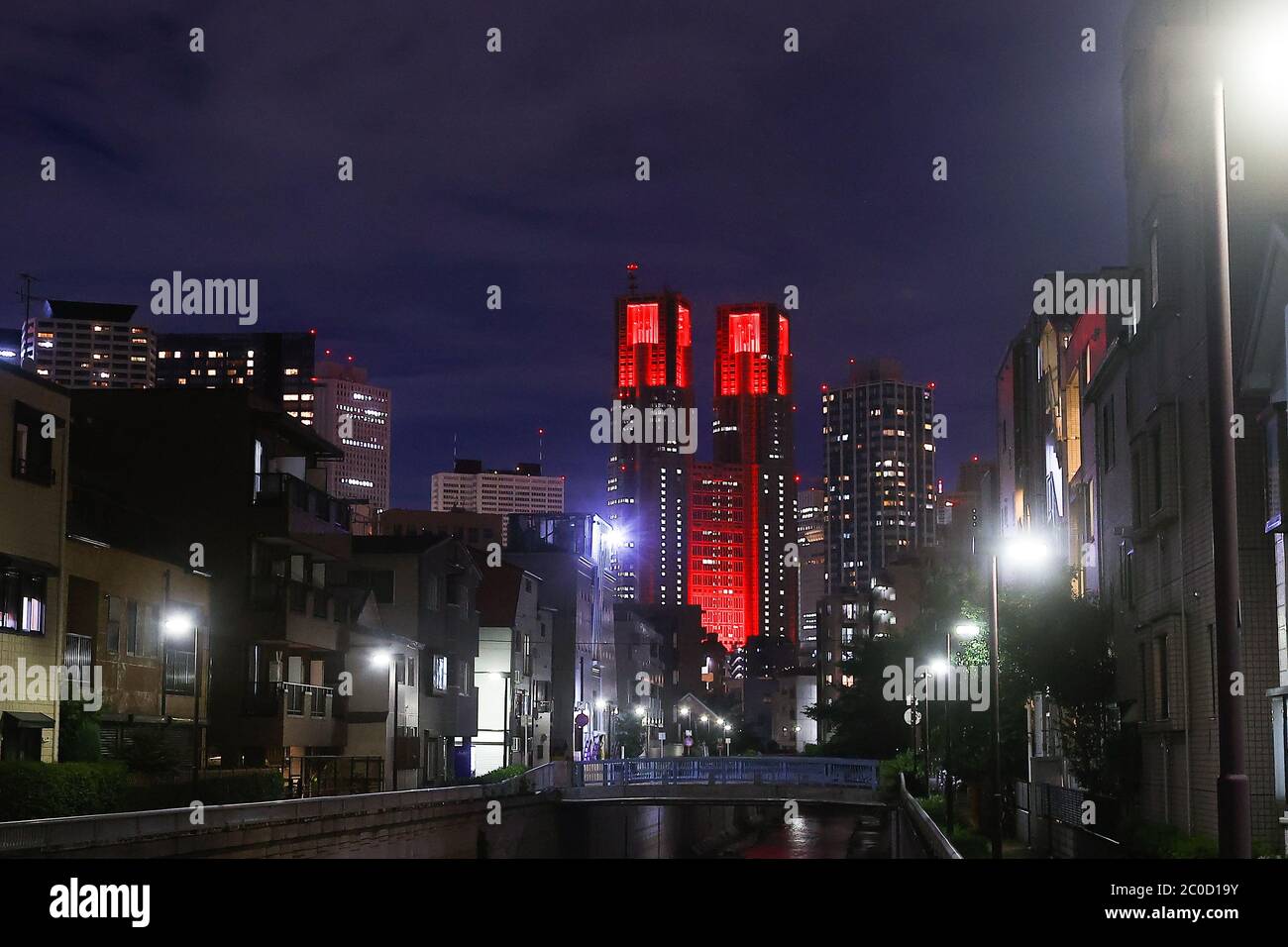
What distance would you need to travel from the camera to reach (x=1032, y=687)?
157ft

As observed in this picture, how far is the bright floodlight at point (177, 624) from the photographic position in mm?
47250

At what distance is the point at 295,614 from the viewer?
59219 mm

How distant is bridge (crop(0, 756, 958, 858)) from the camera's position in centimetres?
3015

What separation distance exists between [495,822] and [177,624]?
51.1 ft

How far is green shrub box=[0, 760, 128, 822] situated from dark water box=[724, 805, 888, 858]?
57413 mm

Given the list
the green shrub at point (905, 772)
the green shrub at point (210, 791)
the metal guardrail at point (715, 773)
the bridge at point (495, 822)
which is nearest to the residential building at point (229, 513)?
the bridge at point (495, 822)

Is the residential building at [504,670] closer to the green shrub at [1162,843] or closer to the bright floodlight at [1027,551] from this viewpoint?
the bright floodlight at [1027,551]

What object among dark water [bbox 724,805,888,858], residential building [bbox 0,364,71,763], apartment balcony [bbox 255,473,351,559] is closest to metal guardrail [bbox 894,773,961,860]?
residential building [bbox 0,364,71,763]

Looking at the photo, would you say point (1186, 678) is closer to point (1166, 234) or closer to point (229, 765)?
point (1166, 234)

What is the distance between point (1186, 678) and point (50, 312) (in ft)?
322

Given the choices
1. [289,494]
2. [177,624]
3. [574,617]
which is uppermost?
[289,494]

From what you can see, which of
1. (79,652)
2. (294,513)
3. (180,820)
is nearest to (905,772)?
(294,513)

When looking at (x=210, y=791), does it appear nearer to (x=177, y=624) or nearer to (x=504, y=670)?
(x=177, y=624)
